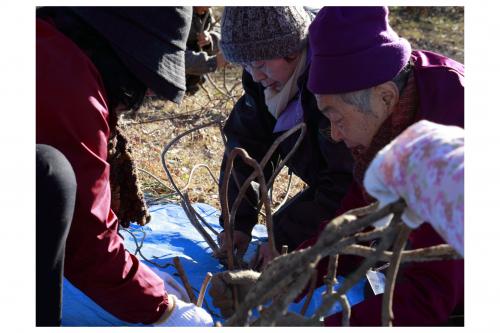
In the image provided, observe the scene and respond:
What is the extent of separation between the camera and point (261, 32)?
2.13 metres

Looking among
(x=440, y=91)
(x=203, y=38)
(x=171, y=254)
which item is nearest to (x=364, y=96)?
(x=440, y=91)

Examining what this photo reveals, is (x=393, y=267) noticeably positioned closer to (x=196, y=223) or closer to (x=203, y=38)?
(x=196, y=223)

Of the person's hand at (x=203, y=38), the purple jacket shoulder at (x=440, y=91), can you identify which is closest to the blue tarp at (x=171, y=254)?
the purple jacket shoulder at (x=440, y=91)

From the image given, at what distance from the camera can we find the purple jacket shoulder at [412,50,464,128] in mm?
1551

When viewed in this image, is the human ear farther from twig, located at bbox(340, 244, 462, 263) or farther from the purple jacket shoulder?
twig, located at bbox(340, 244, 462, 263)

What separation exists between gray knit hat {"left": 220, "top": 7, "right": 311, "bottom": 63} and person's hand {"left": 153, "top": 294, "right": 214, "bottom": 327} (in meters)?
0.79

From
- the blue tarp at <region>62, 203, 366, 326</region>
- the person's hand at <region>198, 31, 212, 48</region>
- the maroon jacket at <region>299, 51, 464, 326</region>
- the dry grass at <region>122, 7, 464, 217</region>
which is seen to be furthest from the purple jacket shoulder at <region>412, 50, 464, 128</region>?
the person's hand at <region>198, 31, 212, 48</region>

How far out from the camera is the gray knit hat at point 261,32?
2.13 meters

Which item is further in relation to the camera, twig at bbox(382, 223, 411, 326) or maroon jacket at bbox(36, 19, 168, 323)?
maroon jacket at bbox(36, 19, 168, 323)

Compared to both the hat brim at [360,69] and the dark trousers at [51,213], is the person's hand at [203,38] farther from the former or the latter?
the dark trousers at [51,213]

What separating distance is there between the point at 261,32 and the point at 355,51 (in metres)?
0.58

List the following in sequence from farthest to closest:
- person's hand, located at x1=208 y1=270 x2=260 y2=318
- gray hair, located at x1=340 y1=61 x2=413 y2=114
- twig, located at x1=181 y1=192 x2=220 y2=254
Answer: twig, located at x1=181 y1=192 x2=220 y2=254 < gray hair, located at x1=340 y1=61 x2=413 y2=114 < person's hand, located at x1=208 y1=270 x2=260 y2=318

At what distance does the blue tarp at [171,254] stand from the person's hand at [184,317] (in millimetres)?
194

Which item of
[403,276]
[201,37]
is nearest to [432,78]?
[403,276]
